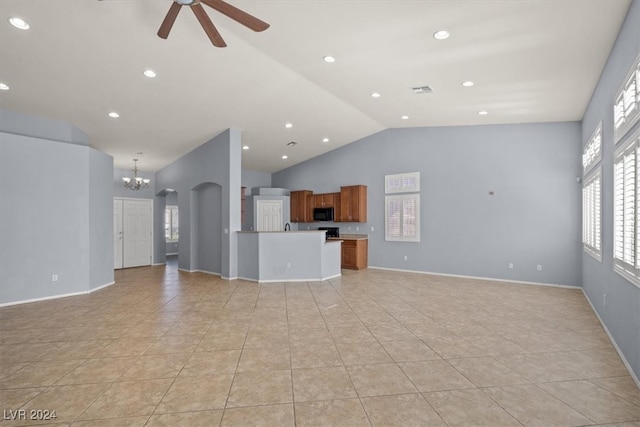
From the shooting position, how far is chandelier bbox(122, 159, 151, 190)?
950 centimetres

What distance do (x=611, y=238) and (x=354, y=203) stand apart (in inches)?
235

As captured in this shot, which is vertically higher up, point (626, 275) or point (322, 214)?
point (322, 214)

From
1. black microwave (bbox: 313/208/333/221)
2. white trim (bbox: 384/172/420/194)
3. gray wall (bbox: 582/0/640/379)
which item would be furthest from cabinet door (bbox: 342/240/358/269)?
gray wall (bbox: 582/0/640/379)

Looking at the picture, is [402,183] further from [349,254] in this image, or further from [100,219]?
[100,219]

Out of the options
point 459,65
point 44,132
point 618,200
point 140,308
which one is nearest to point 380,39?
point 459,65

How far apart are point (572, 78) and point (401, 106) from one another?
282 centimetres

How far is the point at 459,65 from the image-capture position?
15.0 feet

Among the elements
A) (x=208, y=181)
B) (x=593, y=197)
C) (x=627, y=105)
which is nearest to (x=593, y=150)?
(x=593, y=197)

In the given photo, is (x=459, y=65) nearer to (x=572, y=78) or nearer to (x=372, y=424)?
(x=572, y=78)

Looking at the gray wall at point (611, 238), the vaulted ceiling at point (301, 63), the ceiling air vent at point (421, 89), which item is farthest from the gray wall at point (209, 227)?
the gray wall at point (611, 238)

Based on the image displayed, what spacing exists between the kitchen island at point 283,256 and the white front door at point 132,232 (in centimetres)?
491

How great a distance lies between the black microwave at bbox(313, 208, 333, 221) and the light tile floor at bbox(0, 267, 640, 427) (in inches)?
182

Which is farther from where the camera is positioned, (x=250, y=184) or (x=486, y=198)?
(x=250, y=184)

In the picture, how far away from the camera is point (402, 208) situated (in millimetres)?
8422
